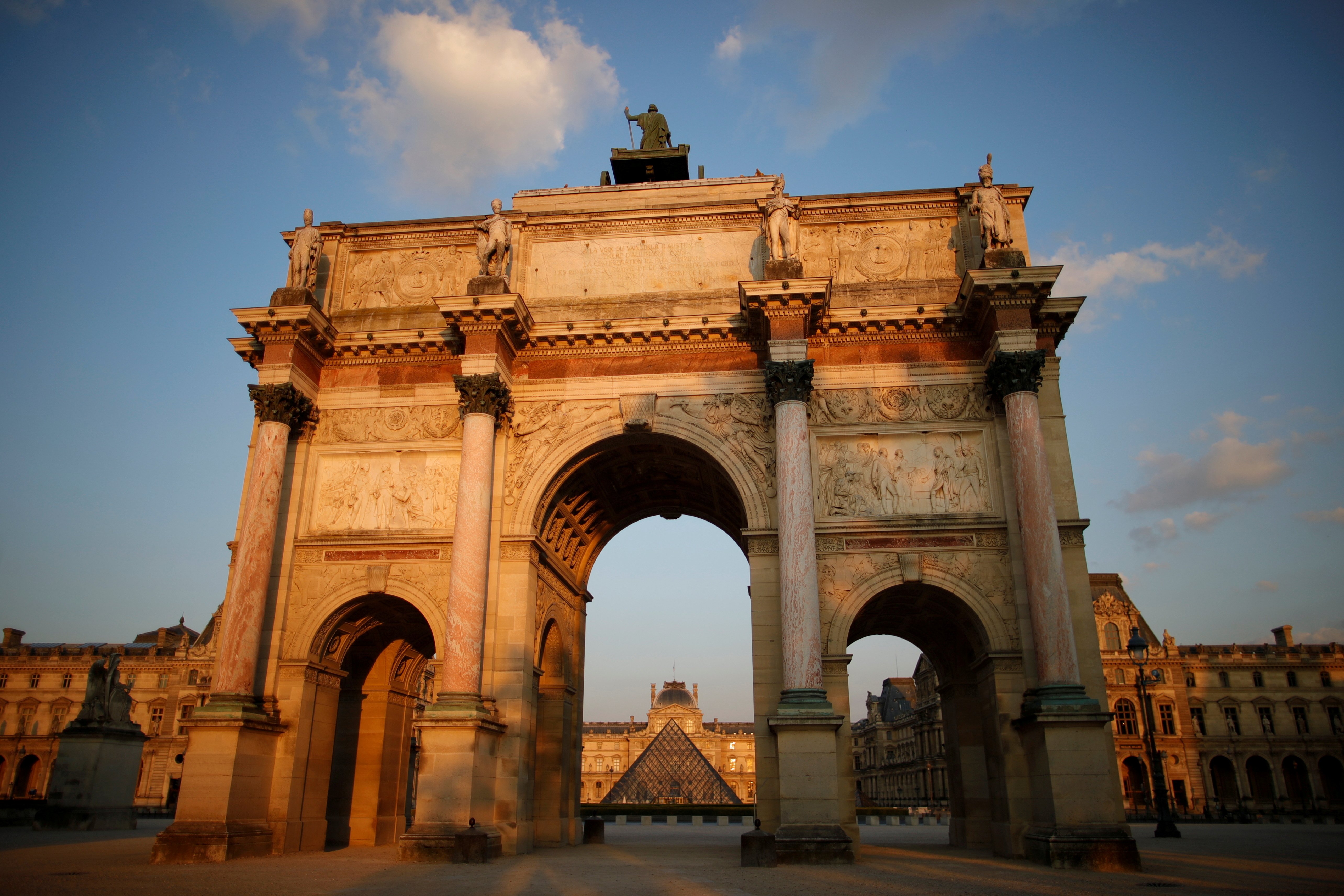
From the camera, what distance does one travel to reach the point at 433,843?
17562 millimetres

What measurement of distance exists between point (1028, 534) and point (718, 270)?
34.0 feet

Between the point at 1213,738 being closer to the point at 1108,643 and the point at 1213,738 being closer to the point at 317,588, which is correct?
the point at 1108,643

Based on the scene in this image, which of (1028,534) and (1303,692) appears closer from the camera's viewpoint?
(1028,534)

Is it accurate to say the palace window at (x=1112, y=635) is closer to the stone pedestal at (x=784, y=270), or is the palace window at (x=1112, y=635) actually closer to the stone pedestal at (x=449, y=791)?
the stone pedestal at (x=784, y=270)

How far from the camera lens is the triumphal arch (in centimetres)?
1880

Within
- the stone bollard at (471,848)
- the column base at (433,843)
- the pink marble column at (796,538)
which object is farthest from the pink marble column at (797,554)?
the column base at (433,843)

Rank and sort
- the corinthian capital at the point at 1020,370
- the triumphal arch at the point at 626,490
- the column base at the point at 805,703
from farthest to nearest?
the corinthian capital at the point at 1020,370, the triumphal arch at the point at 626,490, the column base at the point at 805,703

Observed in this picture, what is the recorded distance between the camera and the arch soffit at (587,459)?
21.6 m

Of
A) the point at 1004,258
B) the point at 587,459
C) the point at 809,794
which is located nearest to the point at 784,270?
the point at 1004,258

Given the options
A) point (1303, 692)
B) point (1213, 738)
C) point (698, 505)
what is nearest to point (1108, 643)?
point (1213, 738)

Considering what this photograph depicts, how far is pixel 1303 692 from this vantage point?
76375mm

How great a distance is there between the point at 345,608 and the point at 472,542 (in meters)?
4.22

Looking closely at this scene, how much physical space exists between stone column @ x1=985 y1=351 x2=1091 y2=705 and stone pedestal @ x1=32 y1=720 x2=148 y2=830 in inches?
1000

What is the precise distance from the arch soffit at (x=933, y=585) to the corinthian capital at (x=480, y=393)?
9407 mm
